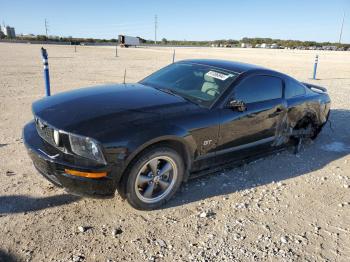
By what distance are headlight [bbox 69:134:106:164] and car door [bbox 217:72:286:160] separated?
158 centimetres

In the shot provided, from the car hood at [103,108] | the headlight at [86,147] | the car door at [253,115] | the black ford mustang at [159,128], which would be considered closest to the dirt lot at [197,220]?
the black ford mustang at [159,128]

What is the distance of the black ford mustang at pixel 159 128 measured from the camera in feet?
10.2

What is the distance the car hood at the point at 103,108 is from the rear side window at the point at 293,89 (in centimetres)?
197

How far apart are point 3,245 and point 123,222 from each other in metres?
1.09

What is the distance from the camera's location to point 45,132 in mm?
3432

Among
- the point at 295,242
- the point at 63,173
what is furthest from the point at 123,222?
the point at 295,242

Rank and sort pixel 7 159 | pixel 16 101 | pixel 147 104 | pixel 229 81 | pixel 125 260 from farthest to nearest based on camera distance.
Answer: pixel 16 101 < pixel 7 159 < pixel 229 81 < pixel 147 104 < pixel 125 260

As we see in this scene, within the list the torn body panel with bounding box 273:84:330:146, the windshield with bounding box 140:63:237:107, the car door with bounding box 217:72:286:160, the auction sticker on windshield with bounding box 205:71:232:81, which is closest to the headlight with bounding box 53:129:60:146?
the windshield with bounding box 140:63:237:107

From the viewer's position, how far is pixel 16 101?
27.4ft

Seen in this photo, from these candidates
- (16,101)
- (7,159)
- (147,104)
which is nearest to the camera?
(147,104)

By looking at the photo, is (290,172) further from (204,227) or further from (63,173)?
(63,173)

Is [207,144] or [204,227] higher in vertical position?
[207,144]

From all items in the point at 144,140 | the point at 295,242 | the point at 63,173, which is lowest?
the point at 295,242

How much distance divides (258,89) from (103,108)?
2.23 metres
